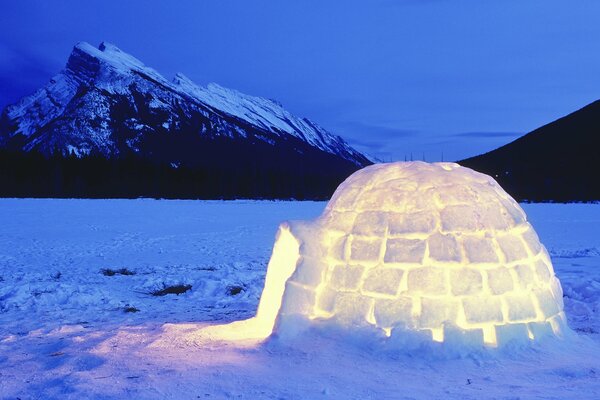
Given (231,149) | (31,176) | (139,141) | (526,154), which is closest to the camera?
(31,176)

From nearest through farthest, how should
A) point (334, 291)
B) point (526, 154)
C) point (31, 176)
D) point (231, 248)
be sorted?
point (334, 291), point (231, 248), point (31, 176), point (526, 154)

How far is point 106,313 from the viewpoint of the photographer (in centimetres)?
757

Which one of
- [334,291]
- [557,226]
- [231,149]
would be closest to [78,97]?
[231,149]

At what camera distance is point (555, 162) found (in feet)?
198

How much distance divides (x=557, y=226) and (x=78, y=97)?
16820 centimetres

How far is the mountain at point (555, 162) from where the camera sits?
51625mm

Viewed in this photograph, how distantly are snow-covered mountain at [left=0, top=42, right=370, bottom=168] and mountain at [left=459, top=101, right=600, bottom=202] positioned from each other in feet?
283

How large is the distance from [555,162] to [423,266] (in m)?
62.7

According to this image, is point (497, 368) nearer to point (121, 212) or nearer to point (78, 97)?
point (121, 212)

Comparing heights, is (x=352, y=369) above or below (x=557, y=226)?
below

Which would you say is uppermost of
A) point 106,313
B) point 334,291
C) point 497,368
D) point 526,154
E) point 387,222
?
point 526,154

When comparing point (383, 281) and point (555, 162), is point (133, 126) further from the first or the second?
point (383, 281)

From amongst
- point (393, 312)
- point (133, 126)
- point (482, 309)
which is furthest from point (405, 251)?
point (133, 126)

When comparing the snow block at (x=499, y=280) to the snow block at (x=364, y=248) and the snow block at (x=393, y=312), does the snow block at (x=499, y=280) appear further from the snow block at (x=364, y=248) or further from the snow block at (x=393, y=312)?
the snow block at (x=364, y=248)
